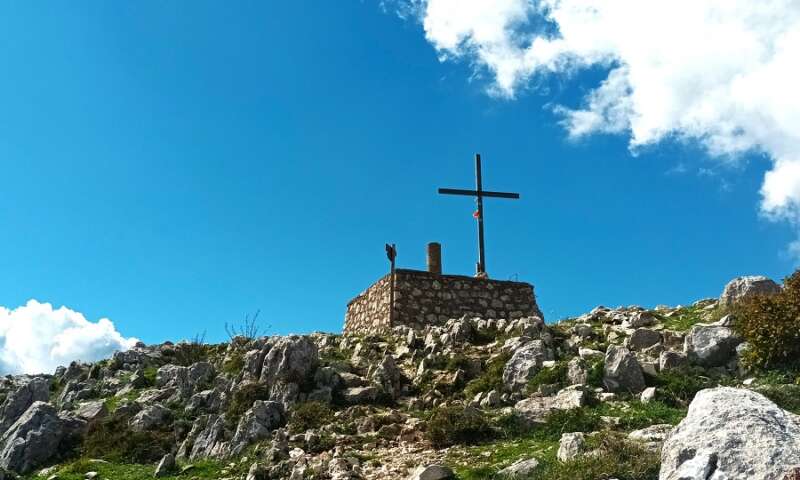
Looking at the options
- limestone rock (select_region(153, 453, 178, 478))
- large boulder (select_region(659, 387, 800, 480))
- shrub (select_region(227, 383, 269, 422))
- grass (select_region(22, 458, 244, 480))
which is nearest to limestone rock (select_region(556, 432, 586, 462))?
large boulder (select_region(659, 387, 800, 480))

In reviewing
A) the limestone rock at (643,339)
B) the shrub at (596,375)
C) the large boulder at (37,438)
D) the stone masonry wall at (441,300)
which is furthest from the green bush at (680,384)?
the large boulder at (37,438)

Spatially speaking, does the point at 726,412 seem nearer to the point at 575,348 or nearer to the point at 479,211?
the point at 575,348

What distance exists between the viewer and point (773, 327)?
16.0m

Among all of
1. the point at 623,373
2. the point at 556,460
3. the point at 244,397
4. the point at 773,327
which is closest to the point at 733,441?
the point at 556,460

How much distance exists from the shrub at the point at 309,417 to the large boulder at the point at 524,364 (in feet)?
13.9

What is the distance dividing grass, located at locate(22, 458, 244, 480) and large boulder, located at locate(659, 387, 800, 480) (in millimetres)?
8677

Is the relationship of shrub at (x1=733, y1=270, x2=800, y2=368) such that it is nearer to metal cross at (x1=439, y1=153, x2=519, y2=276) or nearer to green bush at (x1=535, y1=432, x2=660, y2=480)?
green bush at (x1=535, y1=432, x2=660, y2=480)

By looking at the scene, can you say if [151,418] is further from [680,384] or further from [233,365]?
[680,384]

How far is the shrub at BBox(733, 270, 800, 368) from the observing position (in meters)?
15.7

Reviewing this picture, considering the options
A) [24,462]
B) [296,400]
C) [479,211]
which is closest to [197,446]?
[296,400]

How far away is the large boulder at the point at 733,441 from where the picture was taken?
849 centimetres

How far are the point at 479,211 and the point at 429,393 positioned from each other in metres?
13.6

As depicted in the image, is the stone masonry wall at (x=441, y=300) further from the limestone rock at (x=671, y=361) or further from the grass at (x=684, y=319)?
the limestone rock at (x=671, y=361)

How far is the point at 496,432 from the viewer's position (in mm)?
14688
